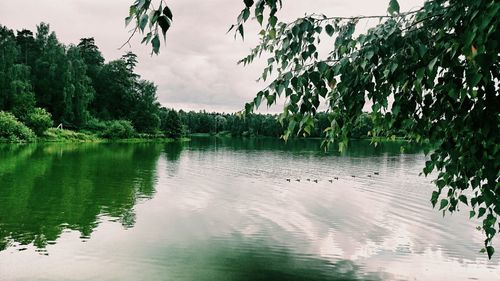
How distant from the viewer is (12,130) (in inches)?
2451

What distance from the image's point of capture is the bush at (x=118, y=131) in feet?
293

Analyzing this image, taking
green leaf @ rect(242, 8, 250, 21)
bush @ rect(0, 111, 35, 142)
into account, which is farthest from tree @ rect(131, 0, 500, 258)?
bush @ rect(0, 111, 35, 142)

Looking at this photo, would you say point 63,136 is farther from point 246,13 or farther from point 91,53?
point 246,13

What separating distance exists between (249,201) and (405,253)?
1011 centimetres

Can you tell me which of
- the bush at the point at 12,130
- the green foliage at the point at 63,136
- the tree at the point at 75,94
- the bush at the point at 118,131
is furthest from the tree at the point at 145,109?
the bush at the point at 12,130

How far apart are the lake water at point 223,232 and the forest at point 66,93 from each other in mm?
45884

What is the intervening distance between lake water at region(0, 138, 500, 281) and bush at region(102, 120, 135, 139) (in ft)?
202

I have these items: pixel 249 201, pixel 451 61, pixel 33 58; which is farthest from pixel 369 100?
pixel 33 58

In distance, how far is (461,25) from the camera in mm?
3016

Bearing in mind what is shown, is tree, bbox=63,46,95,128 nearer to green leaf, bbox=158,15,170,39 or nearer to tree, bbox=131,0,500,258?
tree, bbox=131,0,500,258

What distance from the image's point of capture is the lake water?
10.9 m

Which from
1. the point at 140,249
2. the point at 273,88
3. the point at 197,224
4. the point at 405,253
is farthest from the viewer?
the point at 197,224

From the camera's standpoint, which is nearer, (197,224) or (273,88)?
(273,88)

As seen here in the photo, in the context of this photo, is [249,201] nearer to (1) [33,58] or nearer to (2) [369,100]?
(2) [369,100]
